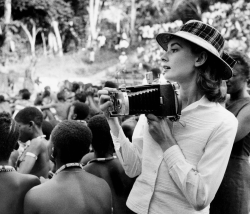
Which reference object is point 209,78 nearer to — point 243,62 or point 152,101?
point 152,101

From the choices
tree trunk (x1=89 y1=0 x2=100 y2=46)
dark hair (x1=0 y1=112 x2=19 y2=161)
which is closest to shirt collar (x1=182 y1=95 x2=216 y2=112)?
dark hair (x1=0 y1=112 x2=19 y2=161)

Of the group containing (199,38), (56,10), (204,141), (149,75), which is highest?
(56,10)

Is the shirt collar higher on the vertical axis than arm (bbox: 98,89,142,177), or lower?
higher

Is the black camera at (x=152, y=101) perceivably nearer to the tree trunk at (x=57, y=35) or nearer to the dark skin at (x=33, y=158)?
the dark skin at (x=33, y=158)

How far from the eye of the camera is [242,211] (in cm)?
287

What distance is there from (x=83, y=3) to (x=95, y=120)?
27572 mm

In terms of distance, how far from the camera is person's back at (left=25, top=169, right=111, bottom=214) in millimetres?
2242

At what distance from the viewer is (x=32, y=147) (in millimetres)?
3654

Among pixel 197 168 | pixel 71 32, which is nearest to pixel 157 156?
pixel 197 168

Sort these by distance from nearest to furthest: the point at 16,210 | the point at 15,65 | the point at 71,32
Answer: the point at 16,210, the point at 15,65, the point at 71,32

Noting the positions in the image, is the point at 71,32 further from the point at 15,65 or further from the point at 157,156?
the point at 157,156

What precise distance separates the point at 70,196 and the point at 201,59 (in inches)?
44.5

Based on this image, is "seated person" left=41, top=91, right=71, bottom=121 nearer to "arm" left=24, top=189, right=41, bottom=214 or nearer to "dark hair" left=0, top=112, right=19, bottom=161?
"dark hair" left=0, top=112, right=19, bottom=161

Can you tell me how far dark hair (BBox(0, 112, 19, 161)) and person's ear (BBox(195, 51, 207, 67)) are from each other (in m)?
1.44
